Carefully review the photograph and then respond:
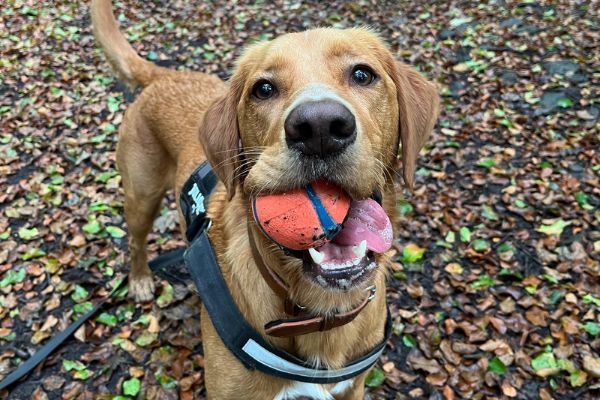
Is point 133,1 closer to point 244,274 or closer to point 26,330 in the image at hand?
point 26,330

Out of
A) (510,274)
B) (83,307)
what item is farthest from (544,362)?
(83,307)

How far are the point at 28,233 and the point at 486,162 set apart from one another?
531cm

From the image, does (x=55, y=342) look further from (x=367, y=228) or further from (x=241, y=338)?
(x=367, y=228)

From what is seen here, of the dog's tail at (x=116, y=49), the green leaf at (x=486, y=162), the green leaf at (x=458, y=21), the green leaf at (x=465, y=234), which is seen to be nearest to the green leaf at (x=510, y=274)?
the green leaf at (x=465, y=234)

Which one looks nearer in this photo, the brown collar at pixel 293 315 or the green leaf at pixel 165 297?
the brown collar at pixel 293 315

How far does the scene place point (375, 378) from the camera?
13.3ft

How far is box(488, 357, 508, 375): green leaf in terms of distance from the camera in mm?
4023

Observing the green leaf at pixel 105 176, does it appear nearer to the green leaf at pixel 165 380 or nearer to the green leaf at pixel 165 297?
the green leaf at pixel 165 297

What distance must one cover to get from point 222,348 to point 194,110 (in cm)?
189

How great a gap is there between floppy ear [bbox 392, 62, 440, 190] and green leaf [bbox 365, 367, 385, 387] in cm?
197

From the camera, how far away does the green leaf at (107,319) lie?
460cm

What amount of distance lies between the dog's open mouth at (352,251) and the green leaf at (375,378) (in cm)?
214

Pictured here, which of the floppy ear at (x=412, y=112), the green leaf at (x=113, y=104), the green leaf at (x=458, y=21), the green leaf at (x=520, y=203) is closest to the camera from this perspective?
the floppy ear at (x=412, y=112)

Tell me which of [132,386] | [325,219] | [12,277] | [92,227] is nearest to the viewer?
[325,219]
